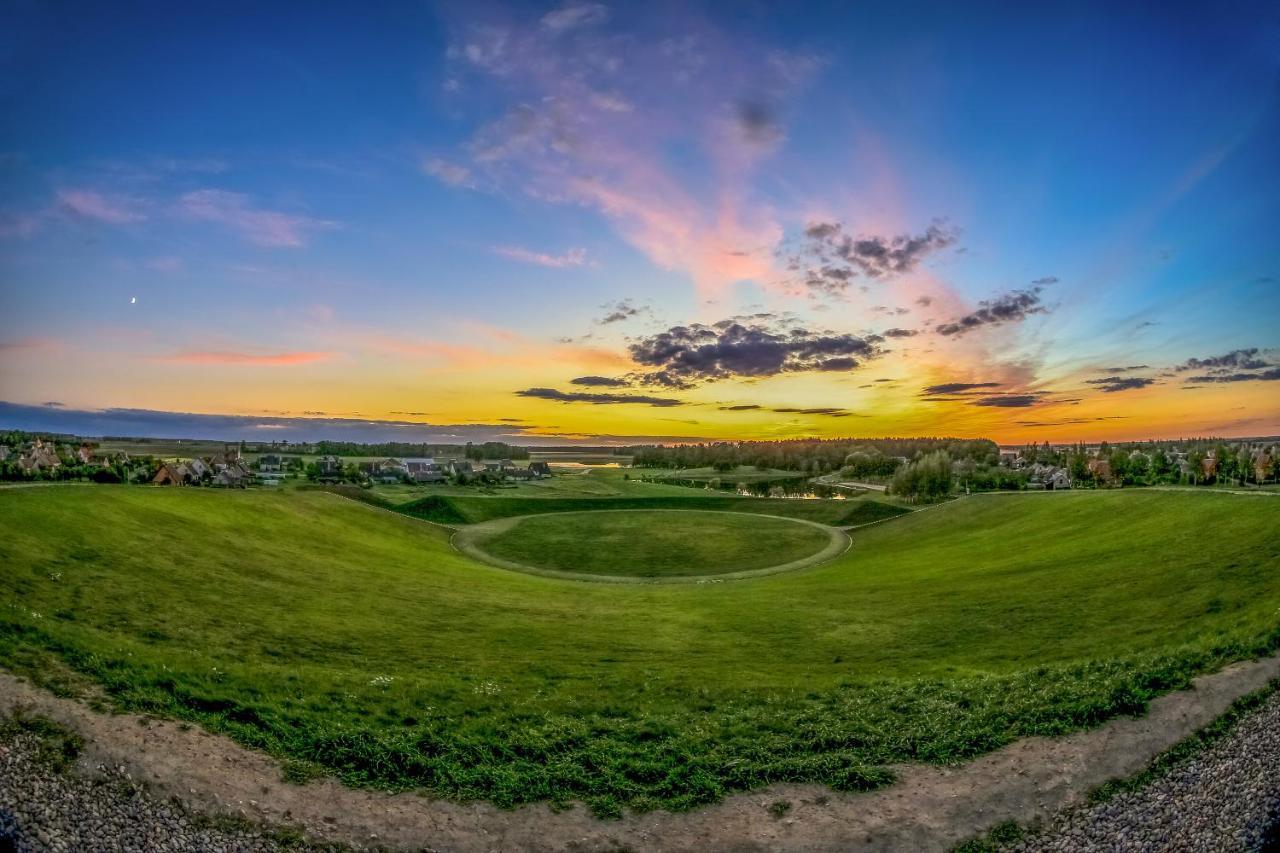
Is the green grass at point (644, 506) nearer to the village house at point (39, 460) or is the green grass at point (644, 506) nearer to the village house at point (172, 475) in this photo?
the village house at point (172, 475)

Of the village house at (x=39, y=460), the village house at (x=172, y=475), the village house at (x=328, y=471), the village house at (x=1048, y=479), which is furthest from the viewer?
the village house at (x=328, y=471)

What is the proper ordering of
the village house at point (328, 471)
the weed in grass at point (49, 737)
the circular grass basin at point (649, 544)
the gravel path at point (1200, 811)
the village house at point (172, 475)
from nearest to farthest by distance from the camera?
the gravel path at point (1200, 811), the weed in grass at point (49, 737), the village house at point (172, 475), the circular grass basin at point (649, 544), the village house at point (328, 471)

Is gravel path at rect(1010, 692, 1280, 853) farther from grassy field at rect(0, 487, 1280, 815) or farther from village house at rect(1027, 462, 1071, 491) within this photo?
village house at rect(1027, 462, 1071, 491)

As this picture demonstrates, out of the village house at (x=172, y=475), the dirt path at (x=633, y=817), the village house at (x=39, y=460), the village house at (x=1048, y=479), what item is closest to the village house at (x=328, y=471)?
the village house at (x=172, y=475)

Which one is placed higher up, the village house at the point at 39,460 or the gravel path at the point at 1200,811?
the village house at the point at 39,460

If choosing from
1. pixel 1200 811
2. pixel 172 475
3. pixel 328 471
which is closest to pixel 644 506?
pixel 328 471

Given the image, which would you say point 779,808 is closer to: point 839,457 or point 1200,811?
point 1200,811

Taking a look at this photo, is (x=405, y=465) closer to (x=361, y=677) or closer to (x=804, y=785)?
(x=361, y=677)

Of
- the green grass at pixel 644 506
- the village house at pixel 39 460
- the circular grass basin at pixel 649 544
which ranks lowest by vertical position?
the circular grass basin at pixel 649 544

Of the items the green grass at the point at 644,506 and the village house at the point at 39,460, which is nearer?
the village house at the point at 39,460

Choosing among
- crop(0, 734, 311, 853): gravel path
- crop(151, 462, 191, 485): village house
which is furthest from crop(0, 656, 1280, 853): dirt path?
crop(151, 462, 191, 485): village house
